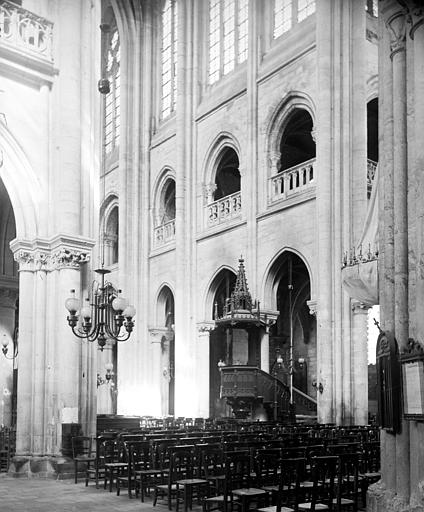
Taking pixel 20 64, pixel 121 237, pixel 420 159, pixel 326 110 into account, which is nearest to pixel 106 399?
pixel 121 237

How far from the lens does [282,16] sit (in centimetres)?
2500

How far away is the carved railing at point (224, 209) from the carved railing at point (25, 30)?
11.1 meters

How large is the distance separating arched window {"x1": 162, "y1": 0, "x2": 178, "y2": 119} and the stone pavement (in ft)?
66.0

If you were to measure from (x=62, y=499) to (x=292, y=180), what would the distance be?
1444 centimetres

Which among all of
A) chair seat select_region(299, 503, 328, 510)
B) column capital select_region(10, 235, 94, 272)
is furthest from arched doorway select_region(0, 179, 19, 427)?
chair seat select_region(299, 503, 328, 510)

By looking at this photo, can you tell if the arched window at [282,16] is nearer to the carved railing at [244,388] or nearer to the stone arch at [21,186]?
the carved railing at [244,388]

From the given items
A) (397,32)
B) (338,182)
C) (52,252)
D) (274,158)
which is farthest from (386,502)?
(274,158)

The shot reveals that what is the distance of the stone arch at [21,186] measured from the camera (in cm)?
1525

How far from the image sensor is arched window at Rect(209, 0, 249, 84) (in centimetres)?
2691

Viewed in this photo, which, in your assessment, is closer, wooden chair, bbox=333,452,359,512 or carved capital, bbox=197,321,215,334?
wooden chair, bbox=333,452,359,512

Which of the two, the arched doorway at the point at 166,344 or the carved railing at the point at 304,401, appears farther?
the arched doorway at the point at 166,344

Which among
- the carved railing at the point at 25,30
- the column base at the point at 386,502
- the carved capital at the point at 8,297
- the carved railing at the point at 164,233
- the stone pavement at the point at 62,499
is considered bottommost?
the stone pavement at the point at 62,499

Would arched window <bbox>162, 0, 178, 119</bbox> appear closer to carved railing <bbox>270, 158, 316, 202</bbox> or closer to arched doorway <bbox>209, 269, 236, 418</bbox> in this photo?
arched doorway <bbox>209, 269, 236, 418</bbox>

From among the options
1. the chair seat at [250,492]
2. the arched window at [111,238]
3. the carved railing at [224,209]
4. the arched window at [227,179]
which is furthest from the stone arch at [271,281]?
the chair seat at [250,492]
